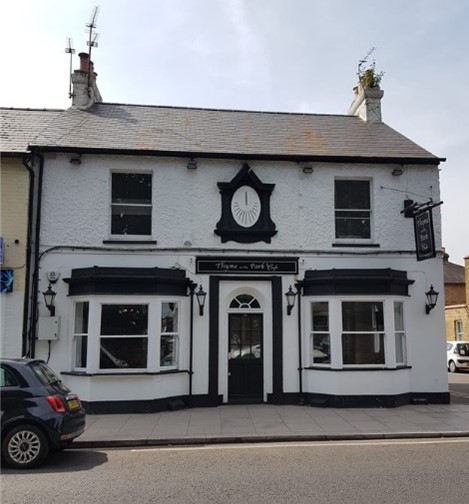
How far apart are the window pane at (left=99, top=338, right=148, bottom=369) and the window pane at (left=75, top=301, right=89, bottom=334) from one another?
69 cm

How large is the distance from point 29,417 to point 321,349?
765 cm

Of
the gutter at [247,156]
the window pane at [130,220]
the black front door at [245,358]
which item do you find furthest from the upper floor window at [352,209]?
the window pane at [130,220]

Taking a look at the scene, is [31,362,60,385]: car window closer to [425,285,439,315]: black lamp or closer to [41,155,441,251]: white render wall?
[41,155,441,251]: white render wall

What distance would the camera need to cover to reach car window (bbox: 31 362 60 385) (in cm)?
741

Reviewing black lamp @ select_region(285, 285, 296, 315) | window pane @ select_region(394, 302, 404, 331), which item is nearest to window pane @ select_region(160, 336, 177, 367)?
black lamp @ select_region(285, 285, 296, 315)

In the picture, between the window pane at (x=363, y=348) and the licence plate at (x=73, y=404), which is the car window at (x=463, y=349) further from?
the licence plate at (x=73, y=404)

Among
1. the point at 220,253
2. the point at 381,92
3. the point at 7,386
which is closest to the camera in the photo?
the point at 7,386

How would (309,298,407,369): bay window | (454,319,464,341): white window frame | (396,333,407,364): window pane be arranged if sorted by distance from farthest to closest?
(454,319,464,341): white window frame < (396,333,407,364): window pane < (309,298,407,369): bay window

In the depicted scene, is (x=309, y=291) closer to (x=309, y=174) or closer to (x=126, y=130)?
(x=309, y=174)

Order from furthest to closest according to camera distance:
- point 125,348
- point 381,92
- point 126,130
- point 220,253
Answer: point 381,92 → point 126,130 → point 220,253 → point 125,348

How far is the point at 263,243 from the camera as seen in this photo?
501 inches

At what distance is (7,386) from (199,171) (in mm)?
7453

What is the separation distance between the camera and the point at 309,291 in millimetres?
12578

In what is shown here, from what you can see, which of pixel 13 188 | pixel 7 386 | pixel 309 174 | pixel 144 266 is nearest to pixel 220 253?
pixel 144 266
